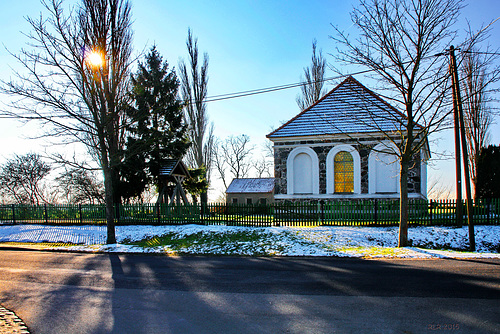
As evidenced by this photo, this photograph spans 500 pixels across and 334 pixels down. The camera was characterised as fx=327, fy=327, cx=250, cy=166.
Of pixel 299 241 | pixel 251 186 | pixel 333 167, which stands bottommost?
pixel 299 241

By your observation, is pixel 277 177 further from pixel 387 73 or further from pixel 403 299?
pixel 403 299

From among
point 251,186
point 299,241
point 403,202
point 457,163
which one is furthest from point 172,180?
point 251,186

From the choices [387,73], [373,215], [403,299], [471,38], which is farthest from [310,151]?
[403,299]

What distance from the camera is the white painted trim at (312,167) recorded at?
62.1ft

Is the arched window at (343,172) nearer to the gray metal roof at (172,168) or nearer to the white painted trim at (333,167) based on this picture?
the white painted trim at (333,167)

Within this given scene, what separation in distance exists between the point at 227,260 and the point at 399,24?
952cm

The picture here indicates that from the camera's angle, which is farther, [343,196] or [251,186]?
[251,186]

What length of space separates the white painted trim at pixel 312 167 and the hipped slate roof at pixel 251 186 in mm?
21746

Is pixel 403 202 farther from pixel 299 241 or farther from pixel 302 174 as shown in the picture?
pixel 302 174

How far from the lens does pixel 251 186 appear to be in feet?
141

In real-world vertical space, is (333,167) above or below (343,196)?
above

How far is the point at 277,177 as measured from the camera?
64.8 feet

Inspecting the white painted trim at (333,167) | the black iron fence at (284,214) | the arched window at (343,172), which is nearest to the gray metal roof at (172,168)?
the black iron fence at (284,214)

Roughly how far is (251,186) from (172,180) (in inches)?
794
